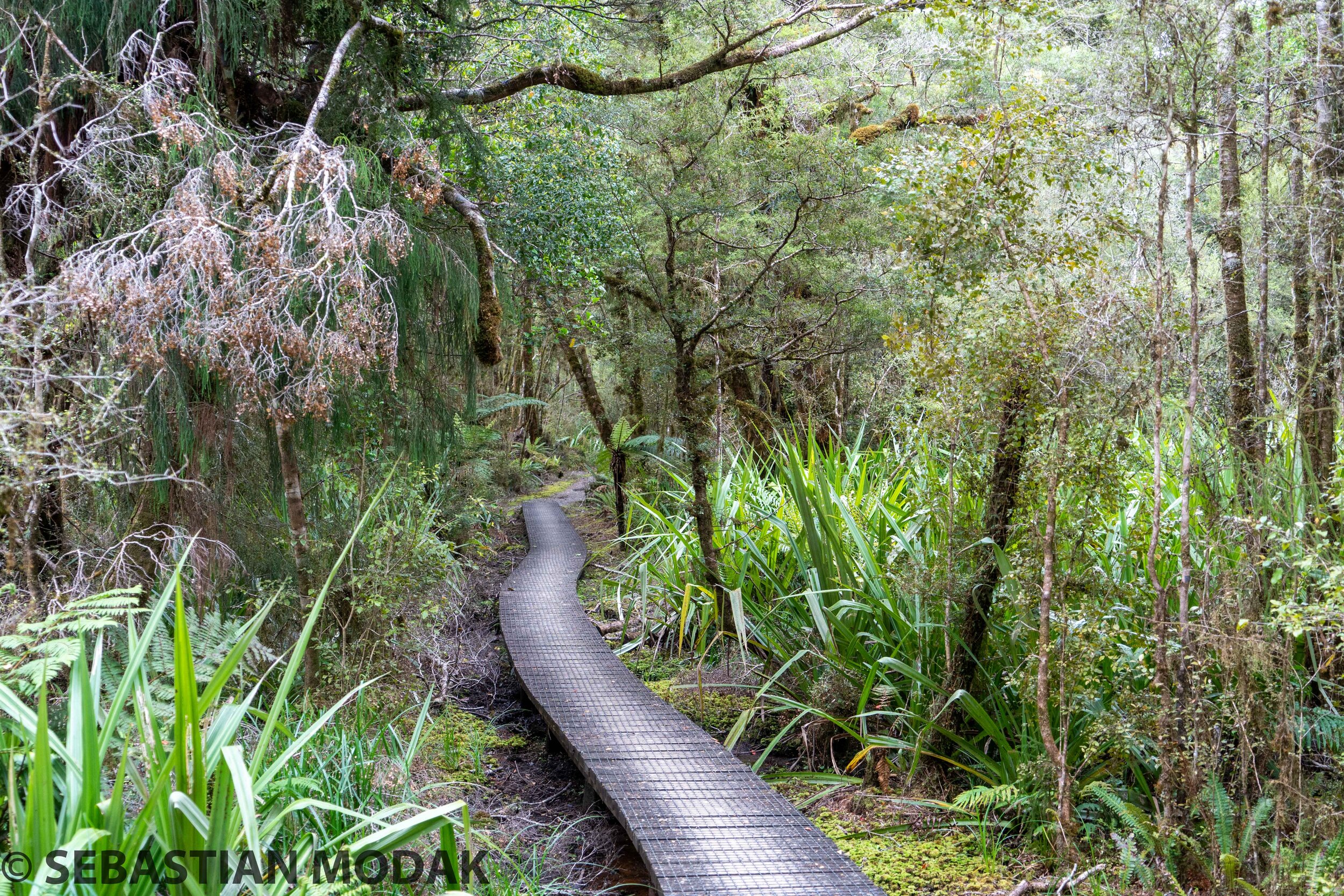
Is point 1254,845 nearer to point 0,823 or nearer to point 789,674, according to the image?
point 789,674

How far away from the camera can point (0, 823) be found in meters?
2.56

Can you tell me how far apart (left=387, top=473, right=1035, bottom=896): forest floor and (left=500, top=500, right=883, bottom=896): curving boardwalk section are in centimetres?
27

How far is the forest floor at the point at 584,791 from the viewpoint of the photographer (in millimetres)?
3836

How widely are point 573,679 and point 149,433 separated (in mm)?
2867

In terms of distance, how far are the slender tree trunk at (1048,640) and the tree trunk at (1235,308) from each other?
1.07 m

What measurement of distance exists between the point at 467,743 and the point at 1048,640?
3425mm

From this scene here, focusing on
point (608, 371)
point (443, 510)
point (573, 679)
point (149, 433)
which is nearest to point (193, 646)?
point (149, 433)

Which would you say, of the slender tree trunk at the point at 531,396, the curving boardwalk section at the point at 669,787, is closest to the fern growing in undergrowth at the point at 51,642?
the curving boardwalk section at the point at 669,787

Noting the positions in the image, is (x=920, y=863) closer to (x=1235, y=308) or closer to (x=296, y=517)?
(x=1235, y=308)

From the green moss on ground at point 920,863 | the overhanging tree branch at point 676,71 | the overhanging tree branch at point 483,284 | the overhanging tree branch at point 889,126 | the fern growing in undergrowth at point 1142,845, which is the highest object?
the overhanging tree branch at point 889,126

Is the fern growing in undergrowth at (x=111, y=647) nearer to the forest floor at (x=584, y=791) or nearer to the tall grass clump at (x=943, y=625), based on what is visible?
the forest floor at (x=584, y=791)

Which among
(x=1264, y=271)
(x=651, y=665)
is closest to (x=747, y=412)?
(x=651, y=665)

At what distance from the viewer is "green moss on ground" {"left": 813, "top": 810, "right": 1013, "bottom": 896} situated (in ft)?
11.9

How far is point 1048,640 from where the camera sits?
3510 millimetres
